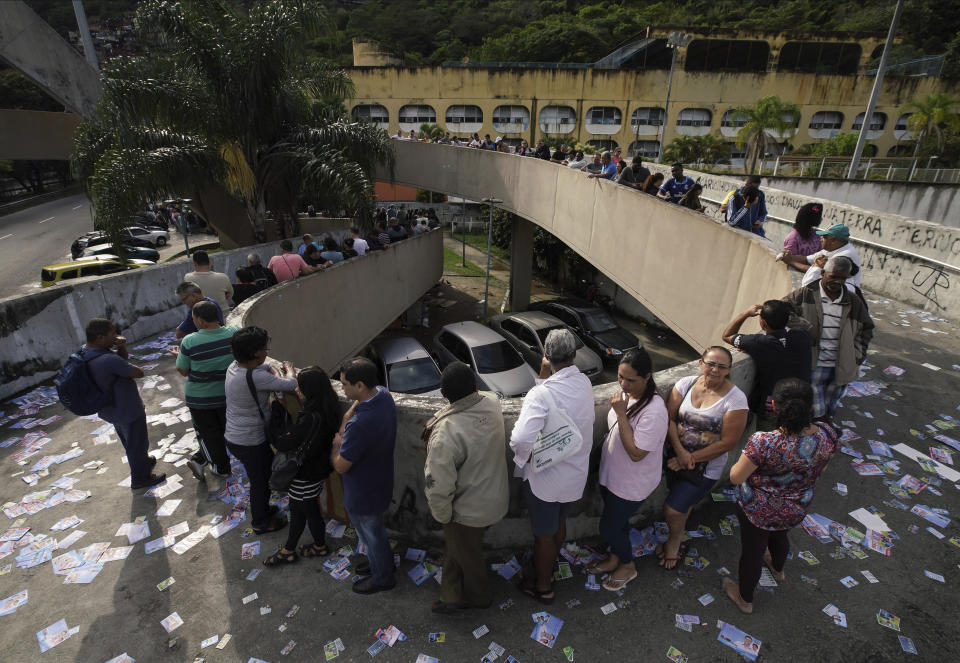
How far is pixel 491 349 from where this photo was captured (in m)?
10.2

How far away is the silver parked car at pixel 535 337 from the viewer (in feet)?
36.5

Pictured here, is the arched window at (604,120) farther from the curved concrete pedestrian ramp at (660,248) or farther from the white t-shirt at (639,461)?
the white t-shirt at (639,461)

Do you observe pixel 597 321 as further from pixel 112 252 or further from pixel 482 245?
pixel 482 245

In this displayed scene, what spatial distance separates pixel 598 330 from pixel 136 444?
35.6 feet

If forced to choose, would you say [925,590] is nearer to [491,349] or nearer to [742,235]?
[742,235]

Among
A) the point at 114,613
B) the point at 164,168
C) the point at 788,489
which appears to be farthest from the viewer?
the point at 164,168

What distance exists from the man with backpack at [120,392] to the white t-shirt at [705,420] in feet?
14.6

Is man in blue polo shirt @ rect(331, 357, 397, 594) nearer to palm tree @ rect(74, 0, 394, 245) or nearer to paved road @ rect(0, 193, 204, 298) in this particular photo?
palm tree @ rect(74, 0, 394, 245)

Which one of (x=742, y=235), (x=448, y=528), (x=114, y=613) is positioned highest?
(x=742, y=235)

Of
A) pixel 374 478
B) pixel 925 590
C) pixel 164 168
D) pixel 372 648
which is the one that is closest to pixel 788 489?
pixel 925 590

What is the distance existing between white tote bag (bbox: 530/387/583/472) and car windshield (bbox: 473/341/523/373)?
681cm

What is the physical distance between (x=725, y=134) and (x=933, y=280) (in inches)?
1705

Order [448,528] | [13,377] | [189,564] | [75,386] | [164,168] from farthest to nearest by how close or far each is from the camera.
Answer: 1. [164,168]
2. [13,377]
3. [75,386]
4. [189,564]
5. [448,528]

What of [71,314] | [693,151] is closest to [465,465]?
[71,314]
